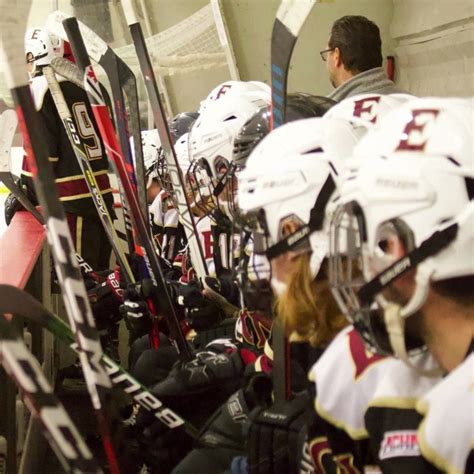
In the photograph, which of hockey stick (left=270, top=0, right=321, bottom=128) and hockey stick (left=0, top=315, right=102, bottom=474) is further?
hockey stick (left=270, top=0, right=321, bottom=128)

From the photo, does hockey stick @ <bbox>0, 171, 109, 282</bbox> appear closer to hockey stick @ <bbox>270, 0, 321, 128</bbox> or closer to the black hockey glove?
the black hockey glove

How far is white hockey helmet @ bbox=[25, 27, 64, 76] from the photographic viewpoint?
2.84 m

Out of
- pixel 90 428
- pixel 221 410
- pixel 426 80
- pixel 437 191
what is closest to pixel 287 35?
pixel 437 191

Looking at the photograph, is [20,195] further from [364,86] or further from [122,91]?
[364,86]

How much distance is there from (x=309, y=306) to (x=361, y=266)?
0.21 metres

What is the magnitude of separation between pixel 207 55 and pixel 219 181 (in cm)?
312

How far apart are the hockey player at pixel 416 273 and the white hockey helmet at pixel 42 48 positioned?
2.25m

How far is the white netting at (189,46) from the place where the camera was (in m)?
4.48

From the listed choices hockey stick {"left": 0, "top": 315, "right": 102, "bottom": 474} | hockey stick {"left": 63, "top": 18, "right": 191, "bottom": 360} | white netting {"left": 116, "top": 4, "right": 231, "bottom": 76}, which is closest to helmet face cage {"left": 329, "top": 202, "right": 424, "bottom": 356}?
hockey stick {"left": 0, "top": 315, "right": 102, "bottom": 474}

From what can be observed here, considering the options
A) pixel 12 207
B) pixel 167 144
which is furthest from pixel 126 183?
pixel 12 207

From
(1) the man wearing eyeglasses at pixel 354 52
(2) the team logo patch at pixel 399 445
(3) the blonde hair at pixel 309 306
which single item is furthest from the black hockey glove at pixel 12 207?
(2) the team logo patch at pixel 399 445

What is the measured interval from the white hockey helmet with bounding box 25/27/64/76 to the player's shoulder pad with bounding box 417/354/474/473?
247cm

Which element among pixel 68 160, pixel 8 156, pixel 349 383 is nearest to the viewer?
pixel 349 383

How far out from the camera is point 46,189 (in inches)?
33.3
